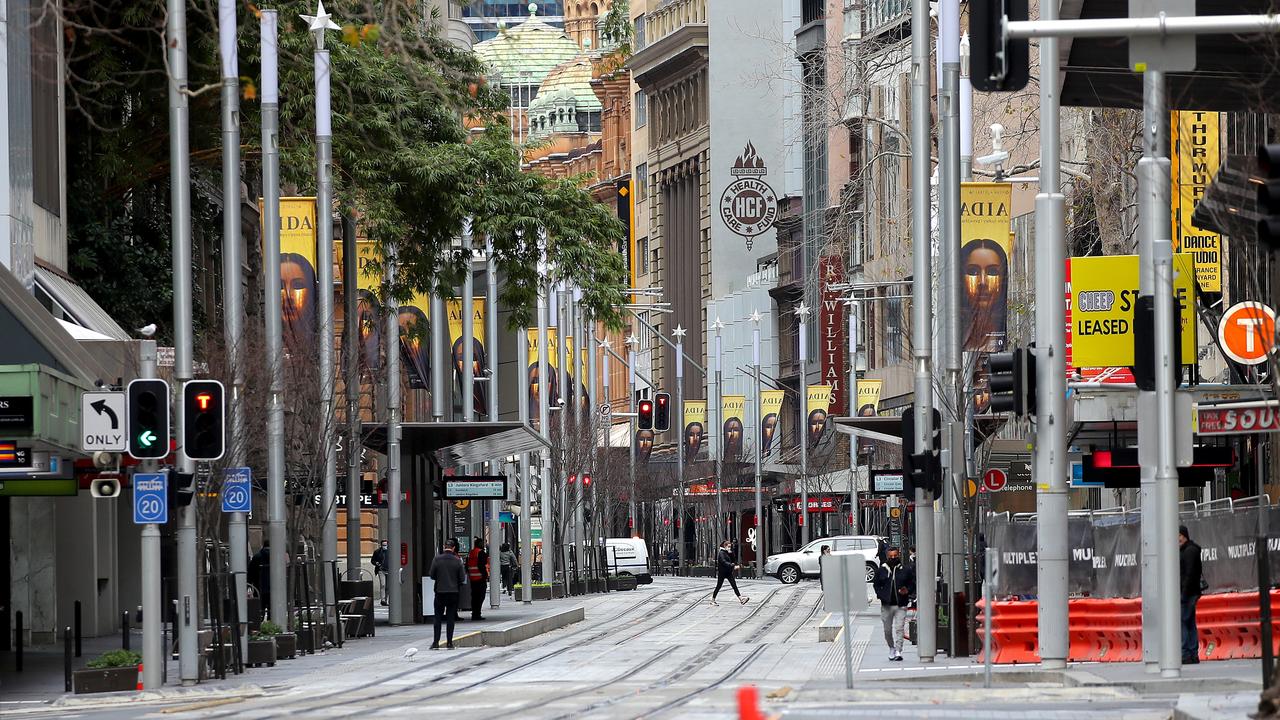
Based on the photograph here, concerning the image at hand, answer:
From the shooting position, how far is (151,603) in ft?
85.7

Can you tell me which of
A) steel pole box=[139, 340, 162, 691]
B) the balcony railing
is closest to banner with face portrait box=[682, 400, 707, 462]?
the balcony railing

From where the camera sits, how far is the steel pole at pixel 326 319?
120ft

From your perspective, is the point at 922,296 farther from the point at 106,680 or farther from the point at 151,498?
the point at 106,680

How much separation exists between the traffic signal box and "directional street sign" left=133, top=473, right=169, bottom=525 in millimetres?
604

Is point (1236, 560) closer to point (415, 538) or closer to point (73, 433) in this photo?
point (73, 433)

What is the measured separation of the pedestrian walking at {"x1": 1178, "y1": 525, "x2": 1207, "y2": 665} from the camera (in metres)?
27.0

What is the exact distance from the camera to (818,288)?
346 feet

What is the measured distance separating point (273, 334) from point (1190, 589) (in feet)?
47.2

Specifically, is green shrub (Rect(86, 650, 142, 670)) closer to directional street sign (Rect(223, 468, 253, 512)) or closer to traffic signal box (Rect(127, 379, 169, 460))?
traffic signal box (Rect(127, 379, 169, 460))

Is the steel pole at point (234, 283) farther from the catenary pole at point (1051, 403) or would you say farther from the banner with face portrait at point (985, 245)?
the banner with face portrait at point (985, 245)

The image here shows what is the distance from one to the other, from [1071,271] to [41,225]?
54.5 ft

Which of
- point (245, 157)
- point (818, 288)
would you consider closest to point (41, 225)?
point (245, 157)

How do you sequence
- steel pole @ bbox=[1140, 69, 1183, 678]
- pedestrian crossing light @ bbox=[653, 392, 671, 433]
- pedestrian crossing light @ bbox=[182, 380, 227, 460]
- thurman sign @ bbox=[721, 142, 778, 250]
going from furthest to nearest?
thurman sign @ bbox=[721, 142, 778, 250] < pedestrian crossing light @ bbox=[653, 392, 671, 433] < pedestrian crossing light @ bbox=[182, 380, 227, 460] < steel pole @ bbox=[1140, 69, 1183, 678]

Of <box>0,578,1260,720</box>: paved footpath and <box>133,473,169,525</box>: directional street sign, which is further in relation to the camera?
<box>133,473,169,525</box>: directional street sign
